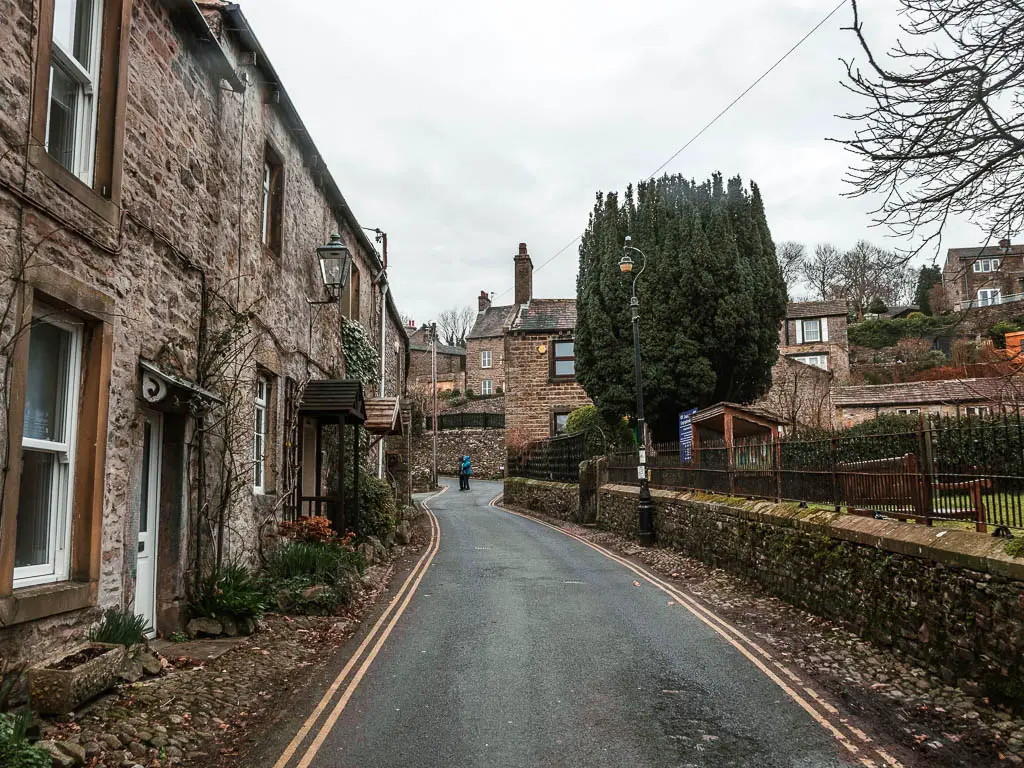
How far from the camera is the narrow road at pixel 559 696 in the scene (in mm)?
4992

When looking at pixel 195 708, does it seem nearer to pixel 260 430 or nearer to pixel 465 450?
pixel 260 430

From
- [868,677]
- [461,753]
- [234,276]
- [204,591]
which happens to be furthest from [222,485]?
[868,677]

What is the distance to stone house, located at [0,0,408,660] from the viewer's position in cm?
522

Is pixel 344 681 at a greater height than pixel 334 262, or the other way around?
pixel 334 262

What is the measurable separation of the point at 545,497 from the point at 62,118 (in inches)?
858

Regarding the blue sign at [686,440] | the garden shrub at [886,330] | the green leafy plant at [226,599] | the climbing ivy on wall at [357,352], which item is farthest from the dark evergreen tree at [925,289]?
the green leafy plant at [226,599]

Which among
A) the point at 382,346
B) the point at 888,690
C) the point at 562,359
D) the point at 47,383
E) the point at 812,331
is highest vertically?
the point at 812,331

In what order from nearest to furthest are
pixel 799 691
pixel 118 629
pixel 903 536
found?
pixel 118 629
pixel 799 691
pixel 903 536

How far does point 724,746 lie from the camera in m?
5.13

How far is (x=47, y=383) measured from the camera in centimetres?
571

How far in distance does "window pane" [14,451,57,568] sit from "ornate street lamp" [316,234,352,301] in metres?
7.71

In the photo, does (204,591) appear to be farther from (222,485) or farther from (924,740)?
(924,740)

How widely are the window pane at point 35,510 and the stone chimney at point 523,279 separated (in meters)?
31.7

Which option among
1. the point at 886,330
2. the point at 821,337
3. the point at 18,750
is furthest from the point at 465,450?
the point at 18,750
